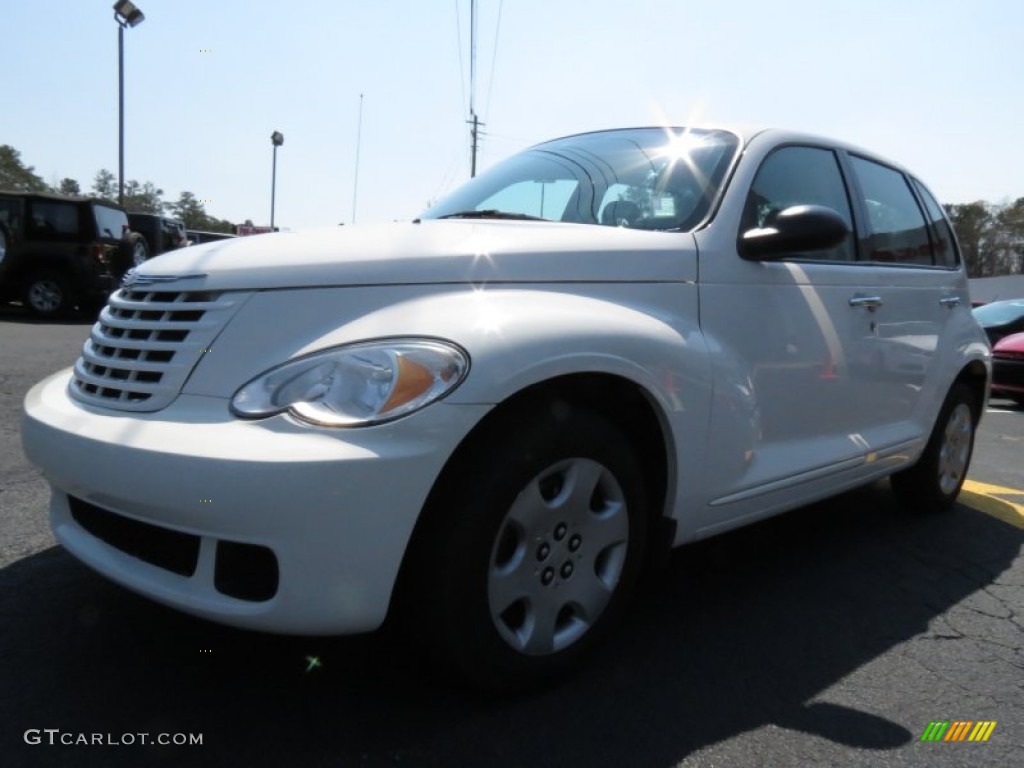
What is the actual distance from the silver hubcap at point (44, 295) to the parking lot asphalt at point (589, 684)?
32.3ft

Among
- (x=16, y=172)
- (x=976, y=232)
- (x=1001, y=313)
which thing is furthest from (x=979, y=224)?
(x=16, y=172)

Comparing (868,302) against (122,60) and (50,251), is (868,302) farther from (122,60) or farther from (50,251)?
(122,60)

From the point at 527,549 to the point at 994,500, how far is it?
3.84 m

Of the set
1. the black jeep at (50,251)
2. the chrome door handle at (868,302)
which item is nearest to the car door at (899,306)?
the chrome door handle at (868,302)

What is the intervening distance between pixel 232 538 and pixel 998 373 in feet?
33.6

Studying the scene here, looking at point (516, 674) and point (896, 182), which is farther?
point (896, 182)

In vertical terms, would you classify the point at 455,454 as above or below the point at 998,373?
above

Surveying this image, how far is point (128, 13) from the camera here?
18.9m

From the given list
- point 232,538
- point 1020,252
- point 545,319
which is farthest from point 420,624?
point 1020,252

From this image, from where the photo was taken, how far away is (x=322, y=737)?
6.20 feet

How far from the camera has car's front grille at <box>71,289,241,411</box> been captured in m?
1.99

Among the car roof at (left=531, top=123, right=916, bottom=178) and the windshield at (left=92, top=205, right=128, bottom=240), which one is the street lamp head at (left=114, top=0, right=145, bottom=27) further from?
the car roof at (left=531, top=123, right=916, bottom=178)

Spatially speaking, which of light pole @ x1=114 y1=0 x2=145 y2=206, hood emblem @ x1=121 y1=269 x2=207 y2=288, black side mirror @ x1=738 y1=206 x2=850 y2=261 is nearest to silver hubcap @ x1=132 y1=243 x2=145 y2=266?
light pole @ x1=114 y1=0 x2=145 y2=206

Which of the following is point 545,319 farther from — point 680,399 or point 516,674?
point 516,674
